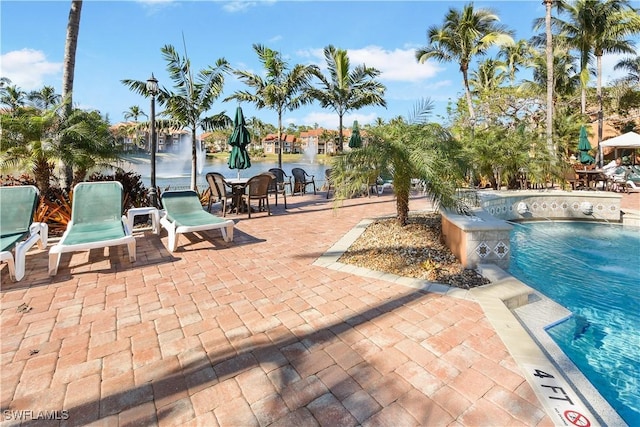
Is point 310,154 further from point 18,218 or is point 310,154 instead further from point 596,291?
point 596,291

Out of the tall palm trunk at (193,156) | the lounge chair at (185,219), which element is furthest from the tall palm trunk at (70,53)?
the tall palm trunk at (193,156)

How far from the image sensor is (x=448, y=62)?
17.3 metres

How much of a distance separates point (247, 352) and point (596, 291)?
15.4ft

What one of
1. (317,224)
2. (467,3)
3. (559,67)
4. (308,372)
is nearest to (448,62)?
(467,3)

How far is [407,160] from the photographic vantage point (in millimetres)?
5270

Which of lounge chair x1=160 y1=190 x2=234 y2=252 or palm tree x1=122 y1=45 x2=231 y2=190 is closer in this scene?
lounge chair x1=160 y1=190 x2=234 y2=252

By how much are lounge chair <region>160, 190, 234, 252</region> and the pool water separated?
4.82 meters

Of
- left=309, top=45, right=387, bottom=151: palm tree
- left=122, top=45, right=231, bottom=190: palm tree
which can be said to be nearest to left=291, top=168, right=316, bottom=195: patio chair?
left=309, top=45, right=387, bottom=151: palm tree

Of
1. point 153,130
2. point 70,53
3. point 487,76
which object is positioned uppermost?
point 487,76

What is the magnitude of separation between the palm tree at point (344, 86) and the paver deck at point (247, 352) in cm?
1143

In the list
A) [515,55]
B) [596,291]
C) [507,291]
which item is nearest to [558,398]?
[507,291]

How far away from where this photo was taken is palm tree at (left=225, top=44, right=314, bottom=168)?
12812mm

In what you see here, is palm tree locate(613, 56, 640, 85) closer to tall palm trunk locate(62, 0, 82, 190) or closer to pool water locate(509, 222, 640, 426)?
pool water locate(509, 222, 640, 426)

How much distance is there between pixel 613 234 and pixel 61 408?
1012 centimetres
